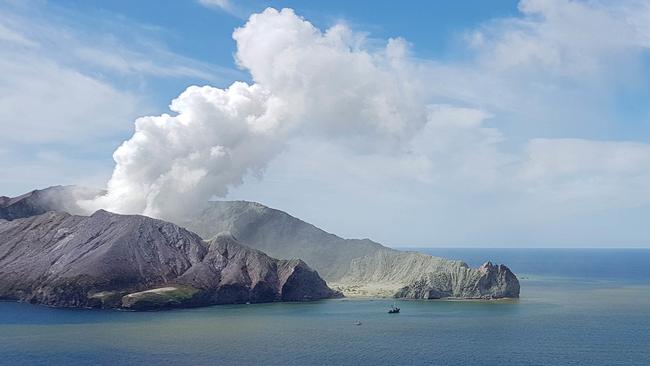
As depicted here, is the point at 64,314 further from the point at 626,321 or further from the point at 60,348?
the point at 626,321

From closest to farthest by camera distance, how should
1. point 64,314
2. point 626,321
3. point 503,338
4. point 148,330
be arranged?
point 503,338 < point 148,330 < point 626,321 < point 64,314

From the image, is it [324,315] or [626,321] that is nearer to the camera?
[626,321]

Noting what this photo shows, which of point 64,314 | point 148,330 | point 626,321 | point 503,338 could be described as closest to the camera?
point 503,338

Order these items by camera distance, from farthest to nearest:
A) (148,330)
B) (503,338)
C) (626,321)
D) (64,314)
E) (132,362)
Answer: (64,314)
(626,321)
(148,330)
(503,338)
(132,362)

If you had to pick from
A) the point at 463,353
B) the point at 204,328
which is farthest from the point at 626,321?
the point at 204,328

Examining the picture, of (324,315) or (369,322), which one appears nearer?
(369,322)

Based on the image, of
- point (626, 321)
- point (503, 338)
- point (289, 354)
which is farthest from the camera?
point (626, 321)

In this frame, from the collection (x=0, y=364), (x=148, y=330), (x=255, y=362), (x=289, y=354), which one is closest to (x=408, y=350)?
(x=289, y=354)

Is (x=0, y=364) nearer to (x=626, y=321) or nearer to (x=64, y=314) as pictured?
(x=64, y=314)
